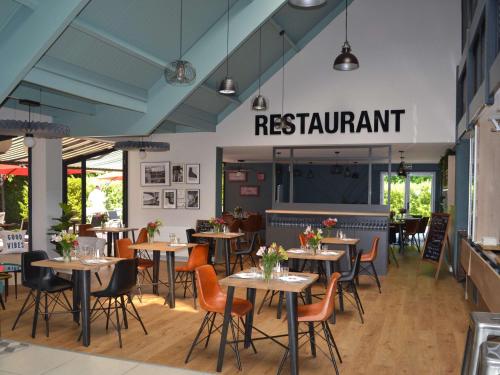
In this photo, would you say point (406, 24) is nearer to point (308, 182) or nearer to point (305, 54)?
point (305, 54)

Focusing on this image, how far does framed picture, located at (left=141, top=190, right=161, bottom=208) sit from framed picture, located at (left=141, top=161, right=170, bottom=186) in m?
0.19

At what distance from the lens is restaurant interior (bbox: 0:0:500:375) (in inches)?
179

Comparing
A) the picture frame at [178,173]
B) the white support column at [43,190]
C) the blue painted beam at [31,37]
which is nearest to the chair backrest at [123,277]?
the blue painted beam at [31,37]

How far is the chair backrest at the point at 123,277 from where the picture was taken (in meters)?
4.95

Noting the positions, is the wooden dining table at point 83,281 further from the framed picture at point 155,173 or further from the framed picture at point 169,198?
the framed picture at point 155,173

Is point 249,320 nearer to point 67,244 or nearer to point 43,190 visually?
point 67,244

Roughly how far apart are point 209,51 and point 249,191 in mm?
8973

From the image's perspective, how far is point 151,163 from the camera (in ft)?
36.2

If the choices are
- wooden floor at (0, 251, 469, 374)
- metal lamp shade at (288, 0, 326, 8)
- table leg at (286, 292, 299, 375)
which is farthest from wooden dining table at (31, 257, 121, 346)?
metal lamp shade at (288, 0, 326, 8)

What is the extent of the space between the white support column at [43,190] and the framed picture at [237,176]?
791cm

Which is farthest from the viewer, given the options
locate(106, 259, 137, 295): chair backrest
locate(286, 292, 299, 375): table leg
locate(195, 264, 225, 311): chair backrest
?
locate(106, 259, 137, 295): chair backrest

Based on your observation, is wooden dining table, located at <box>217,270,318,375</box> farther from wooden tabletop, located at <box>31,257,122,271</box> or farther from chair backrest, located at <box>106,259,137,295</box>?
wooden tabletop, located at <box>31,257,122,271</box>

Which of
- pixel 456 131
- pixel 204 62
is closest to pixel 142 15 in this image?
pixel 204 62

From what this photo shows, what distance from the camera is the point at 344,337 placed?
513 cm
